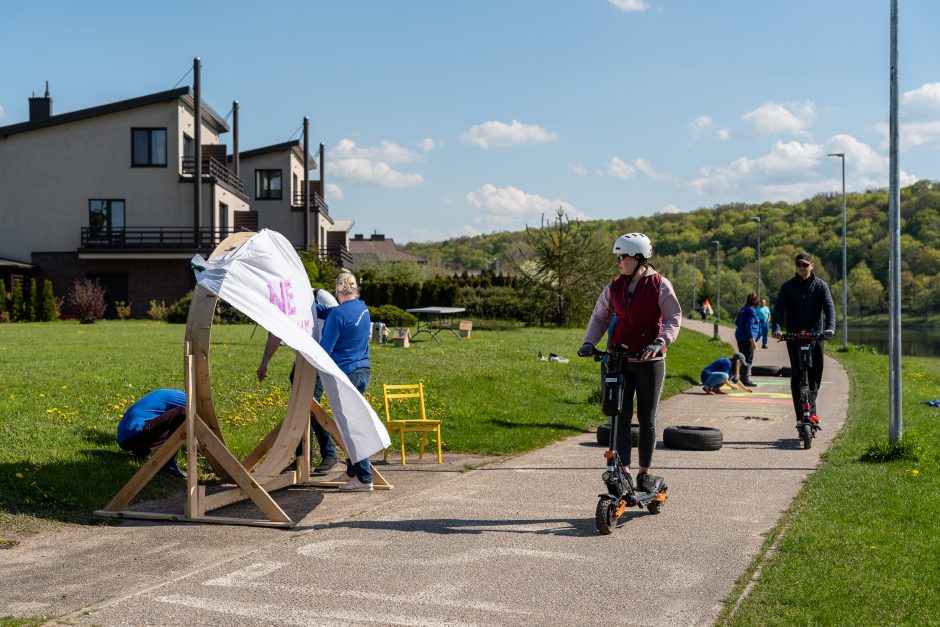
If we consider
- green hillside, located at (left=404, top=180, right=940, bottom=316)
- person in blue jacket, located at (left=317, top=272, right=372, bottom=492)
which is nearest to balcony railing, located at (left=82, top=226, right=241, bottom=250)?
person in blue jacket, located at (left=317, top=272, right=372, bottom=492)

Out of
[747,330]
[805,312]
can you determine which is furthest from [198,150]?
[805,312]

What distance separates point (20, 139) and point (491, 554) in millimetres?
46253

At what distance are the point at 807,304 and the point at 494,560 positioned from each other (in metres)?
6.64

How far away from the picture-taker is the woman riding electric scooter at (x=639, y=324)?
23.0 ft

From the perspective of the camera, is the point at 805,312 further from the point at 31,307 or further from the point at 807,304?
the point at 31,307

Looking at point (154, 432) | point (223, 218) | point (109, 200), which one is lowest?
point (154, 432)

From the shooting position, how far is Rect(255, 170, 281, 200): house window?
60.8 m

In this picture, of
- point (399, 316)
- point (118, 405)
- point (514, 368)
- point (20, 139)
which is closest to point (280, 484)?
point (118, 405)

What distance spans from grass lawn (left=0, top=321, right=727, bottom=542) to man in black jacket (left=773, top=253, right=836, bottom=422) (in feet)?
9.67

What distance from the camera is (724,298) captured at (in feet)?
390

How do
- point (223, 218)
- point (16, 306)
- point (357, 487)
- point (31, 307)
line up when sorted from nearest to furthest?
point (357, 487)
point (16, 306)
point (31, 307)
point (223, 218)

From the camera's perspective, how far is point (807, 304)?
1131cm

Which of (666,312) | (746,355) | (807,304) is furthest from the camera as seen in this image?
(746,355)

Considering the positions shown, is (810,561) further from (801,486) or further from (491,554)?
(801,486)
